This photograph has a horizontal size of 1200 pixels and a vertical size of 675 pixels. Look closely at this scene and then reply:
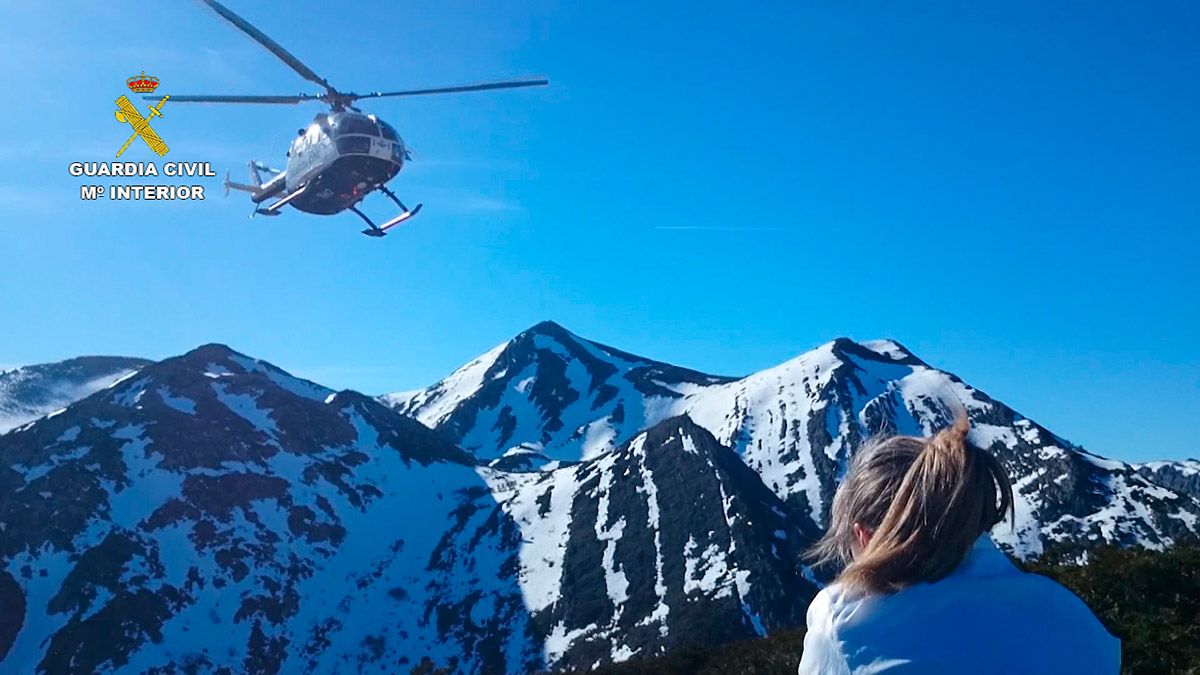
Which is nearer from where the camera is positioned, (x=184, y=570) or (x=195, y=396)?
(x=184, y=570)

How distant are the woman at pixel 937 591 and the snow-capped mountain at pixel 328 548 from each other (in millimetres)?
65122

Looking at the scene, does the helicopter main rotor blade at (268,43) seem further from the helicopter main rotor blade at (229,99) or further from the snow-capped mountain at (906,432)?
the snow-capped mountain at (906,432)

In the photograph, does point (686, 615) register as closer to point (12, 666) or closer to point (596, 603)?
point (596, 603)

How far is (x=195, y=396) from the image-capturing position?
372 feet

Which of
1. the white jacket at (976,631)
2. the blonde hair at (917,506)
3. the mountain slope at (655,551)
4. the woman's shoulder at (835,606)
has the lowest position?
the white jacket at (976,631)

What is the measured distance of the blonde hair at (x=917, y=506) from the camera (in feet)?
9.64

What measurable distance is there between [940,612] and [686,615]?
2944 inches

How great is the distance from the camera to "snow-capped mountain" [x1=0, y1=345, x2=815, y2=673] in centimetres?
7694

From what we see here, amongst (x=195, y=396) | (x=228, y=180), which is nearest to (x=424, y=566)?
(x=195, y=396)

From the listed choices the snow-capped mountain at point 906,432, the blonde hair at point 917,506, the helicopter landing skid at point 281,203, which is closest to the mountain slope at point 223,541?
the snow-capped mountain at point 906,432

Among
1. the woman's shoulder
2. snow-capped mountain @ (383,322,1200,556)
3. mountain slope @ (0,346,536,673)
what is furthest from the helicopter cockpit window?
mountain slope @ (0,346,536,673)

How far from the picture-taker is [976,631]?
2.73 metres

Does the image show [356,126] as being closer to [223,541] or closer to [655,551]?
[655,551]

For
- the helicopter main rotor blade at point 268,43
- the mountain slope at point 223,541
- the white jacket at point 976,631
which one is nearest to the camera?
the white jacket at point 976,631
